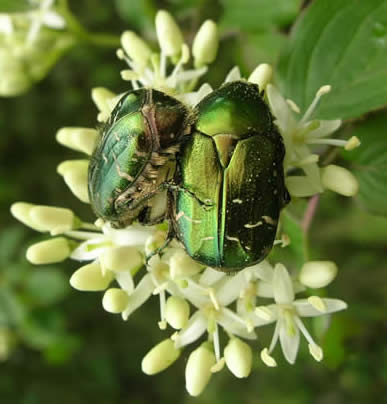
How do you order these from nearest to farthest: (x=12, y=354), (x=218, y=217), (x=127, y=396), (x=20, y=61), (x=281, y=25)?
1. (x=218, y=217)
2. (x=281, y=25)
3. (x=20, y=61)
4. (x=12, y=354)
5. (x=127, y=396)

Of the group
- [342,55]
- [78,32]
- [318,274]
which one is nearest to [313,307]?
[318,274]

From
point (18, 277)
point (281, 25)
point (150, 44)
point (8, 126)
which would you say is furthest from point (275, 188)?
point (8, 126)

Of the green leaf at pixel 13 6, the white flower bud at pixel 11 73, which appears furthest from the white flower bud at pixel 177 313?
the green leaf at pixel 13 6

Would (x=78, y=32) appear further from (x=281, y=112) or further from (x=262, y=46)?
(x=281, y=112)

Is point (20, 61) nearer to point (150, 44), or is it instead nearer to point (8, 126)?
point (150, 44)

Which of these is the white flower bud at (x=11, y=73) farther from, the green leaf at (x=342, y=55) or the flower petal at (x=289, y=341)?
the flower petal at (x=289, y=341)

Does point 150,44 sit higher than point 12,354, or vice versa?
point 150,44
